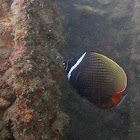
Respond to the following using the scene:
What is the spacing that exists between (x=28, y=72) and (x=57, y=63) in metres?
0.95

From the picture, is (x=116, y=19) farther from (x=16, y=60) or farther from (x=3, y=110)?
(x=3, y=110)

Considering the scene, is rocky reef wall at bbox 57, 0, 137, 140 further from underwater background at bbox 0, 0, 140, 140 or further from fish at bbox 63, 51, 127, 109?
fish at bbox 63, 51, 127, 109

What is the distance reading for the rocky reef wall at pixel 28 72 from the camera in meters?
2.06

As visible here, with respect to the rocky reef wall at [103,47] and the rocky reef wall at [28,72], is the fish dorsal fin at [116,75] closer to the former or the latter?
the rocky reef wall at [28,72]

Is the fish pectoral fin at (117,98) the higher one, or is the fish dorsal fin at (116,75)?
the fish dorsal fin at (116,75)

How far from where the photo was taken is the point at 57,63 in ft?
9.73

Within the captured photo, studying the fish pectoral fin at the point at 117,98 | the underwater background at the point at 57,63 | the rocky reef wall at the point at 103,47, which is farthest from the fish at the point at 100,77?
the rocky reef wall at the point at 103,47

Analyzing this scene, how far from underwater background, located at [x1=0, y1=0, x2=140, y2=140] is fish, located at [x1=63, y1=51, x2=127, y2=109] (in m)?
0.20

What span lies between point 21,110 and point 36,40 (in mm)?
1255

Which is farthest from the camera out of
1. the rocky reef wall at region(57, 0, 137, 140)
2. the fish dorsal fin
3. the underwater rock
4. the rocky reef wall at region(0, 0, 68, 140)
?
the underwater rock

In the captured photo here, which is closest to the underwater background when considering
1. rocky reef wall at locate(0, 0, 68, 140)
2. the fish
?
rocky reef wall at locate(0, 0, 68, 140)

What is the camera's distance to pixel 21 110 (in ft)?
6.76

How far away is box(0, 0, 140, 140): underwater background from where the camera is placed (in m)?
2.12

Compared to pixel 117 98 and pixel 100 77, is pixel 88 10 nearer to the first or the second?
pixel 100 77
